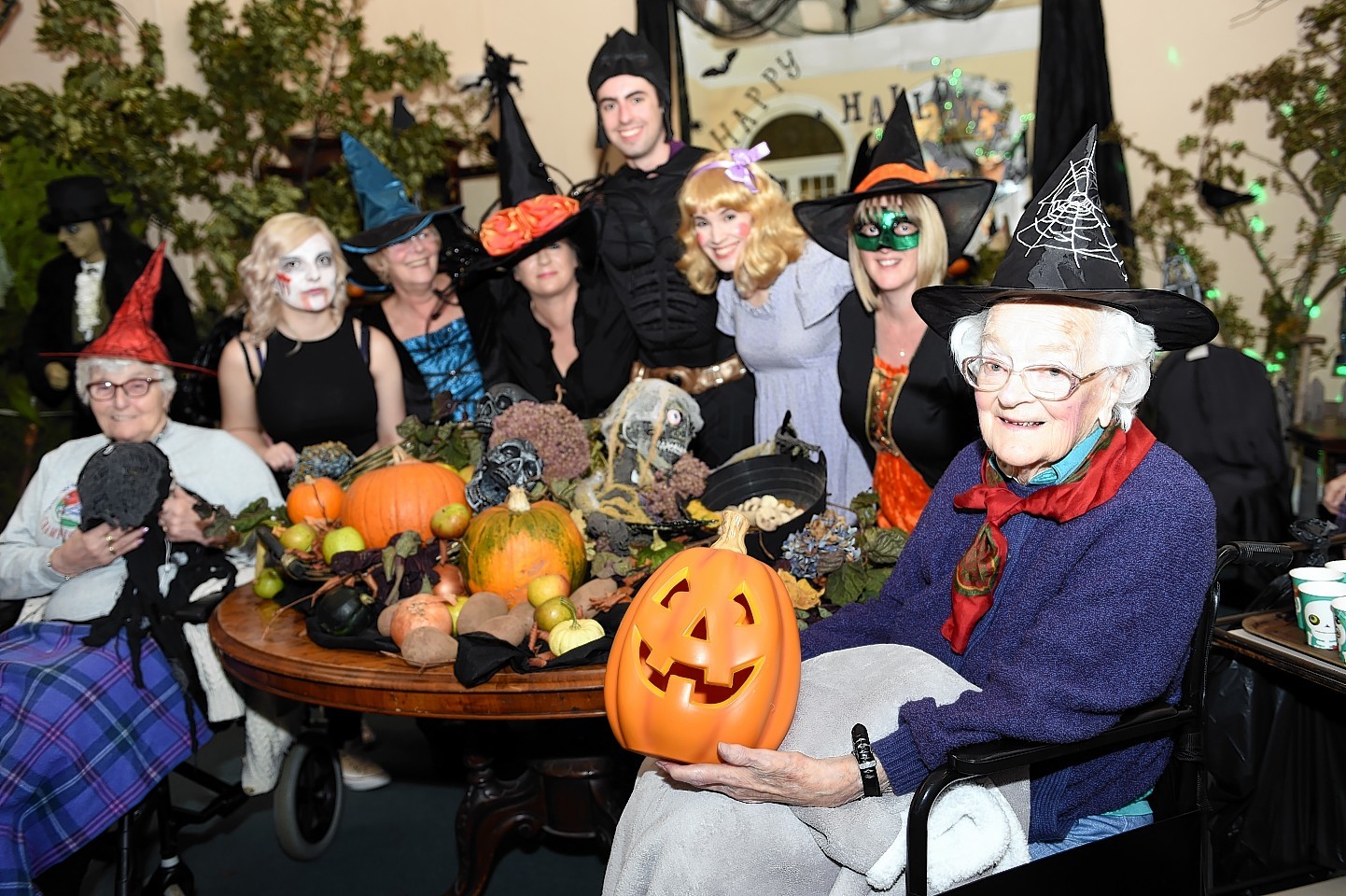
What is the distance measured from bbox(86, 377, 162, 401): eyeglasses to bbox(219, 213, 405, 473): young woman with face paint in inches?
25.1

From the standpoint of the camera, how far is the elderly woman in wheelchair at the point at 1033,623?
6.30 feet

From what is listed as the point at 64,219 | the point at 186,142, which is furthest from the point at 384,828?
the point at 186,142

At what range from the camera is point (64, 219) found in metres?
5.30

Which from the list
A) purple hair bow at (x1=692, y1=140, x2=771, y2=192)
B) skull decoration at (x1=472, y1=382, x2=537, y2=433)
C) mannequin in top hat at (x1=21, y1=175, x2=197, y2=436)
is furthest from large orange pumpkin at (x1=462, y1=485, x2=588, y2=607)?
mannequin in top hat at (x1=21, y1=175, x2=197, y2=436)

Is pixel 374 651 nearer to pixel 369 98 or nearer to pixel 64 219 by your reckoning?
pixel 64 219

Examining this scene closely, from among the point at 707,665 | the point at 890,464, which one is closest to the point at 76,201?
the point at 890,464

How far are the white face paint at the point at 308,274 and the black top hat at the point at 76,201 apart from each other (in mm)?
1881

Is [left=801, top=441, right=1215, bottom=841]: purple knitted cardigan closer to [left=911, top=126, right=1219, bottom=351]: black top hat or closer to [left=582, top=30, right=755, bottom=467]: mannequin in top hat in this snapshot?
[left=911, top=126, right=1219, bottom=351]: black top hat

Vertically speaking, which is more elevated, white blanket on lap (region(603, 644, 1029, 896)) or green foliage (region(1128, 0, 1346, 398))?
green foliage (region(1128, 0, 1346, 398))

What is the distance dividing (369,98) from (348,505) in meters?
5.63

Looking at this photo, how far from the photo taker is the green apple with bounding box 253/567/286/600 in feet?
10.1

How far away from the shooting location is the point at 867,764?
195 cm

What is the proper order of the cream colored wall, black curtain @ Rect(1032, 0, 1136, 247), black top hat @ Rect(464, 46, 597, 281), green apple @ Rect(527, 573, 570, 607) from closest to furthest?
green apple @ Rect(527, 573, 570, 607) → black top hat @ Rect(464, 46, 597, 281) → black curtain @ Rect(1032, 0, 1136, 247) → the cream colored wall

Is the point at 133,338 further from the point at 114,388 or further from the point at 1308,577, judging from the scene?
the point at 1308,577
